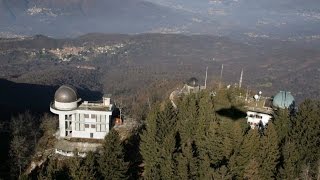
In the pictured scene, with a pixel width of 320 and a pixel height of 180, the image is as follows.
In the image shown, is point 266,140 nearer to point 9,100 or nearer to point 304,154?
point 304,154

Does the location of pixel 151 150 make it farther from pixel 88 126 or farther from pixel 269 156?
pixel 88 126

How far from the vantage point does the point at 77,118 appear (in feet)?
208

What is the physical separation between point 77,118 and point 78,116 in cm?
31

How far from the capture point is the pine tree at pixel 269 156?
45.4 meters

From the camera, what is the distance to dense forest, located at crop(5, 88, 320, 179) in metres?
45.0

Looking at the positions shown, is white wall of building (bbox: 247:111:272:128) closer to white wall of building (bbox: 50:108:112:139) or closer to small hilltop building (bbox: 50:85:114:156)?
small hilltop building (bbox: 50:85:114:156)

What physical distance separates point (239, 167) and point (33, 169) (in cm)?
2880

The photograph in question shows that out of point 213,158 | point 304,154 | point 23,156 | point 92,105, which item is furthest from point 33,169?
point 304,154

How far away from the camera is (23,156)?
63.1 meters

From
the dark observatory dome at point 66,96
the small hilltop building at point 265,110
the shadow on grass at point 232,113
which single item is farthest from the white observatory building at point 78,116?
the small hilltop building at point 265,110

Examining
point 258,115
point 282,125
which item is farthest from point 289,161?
point 258,115

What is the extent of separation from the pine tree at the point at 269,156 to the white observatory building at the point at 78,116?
78.9ft

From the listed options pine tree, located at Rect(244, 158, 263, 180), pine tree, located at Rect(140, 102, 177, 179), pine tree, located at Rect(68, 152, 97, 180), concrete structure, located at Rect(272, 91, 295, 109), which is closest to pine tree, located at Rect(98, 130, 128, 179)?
pine tree, located at Rect(68, 152, 97, 180)

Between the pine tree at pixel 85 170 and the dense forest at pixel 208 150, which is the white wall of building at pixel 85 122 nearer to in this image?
the dense forest at pixel 208 150
